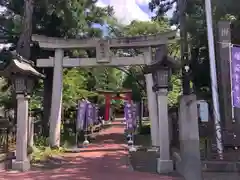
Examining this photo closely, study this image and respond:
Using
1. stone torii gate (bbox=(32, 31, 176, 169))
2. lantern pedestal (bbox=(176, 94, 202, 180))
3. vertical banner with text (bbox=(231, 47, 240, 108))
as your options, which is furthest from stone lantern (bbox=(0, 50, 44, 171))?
vertical banner with text (bbox=(231, 47, 240, 108))

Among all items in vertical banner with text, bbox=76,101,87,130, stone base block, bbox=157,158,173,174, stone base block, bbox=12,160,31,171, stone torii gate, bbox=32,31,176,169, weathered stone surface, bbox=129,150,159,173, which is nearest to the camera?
stone base block, bbox=157,158,173,174

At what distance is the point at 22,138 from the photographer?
11945 millimetres

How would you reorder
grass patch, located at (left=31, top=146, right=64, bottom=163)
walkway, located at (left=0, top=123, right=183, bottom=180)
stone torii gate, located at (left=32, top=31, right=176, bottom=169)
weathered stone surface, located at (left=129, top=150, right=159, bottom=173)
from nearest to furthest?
1. walkway, located at (left=0, top=123, right=183, bottom=180)
2. weathered stone surface, located at (left=129, top=150, right=159, bottom=173)
3. grass patch, located at (left=31, top=146, right=64, bottom=163)
4. stone torii gate, located at (left=32, top=31, right=176, bottom=169)

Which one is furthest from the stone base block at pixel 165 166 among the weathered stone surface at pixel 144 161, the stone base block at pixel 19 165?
the stone base block at pixel 19 165

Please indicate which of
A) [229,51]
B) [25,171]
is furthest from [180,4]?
[25,171]

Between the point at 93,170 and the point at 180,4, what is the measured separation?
22.2ft

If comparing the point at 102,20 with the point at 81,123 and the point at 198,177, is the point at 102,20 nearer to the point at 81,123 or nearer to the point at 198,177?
the point at 81,123

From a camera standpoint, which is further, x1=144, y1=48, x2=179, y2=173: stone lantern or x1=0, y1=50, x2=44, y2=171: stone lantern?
x1=0, y1=50, x2=44, y2=171: stone lantern

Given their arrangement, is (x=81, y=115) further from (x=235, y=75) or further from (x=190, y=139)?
(x=235, y=75)

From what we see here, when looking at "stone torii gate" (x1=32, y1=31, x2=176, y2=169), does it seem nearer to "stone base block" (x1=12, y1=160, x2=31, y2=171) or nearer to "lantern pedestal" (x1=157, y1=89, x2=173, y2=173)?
"stone base block" (x1=12, y1=160, x2=31, y2=171)

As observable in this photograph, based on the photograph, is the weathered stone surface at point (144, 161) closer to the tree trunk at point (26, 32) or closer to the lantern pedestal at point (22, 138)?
the lantern pedestal at point (22, 138)

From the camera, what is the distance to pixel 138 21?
32.0 m

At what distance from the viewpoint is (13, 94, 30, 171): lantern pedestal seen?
1180cm

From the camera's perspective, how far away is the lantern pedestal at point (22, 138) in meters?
11.8
